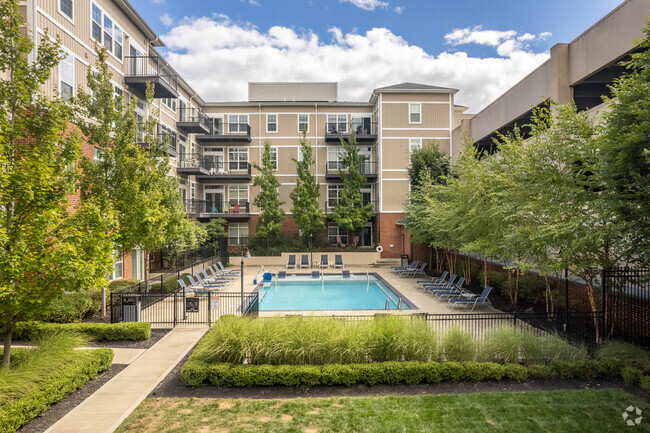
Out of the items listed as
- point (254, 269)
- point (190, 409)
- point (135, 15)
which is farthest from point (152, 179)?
point (254, 269)

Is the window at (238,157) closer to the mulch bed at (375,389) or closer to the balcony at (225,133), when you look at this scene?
the balcony at (225,133)

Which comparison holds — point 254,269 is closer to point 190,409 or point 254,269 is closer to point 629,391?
point 190,409

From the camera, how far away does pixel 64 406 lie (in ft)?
22.5

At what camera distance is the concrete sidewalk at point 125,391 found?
6.24 metres

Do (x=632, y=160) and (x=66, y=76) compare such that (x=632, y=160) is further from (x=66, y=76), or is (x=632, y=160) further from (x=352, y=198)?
(x=352, y=198)

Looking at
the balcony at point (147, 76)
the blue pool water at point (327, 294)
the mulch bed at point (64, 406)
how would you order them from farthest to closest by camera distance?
the balcony at point (147, 76) < the blue pool water at point (327, 294) < the mulch bed at point (64, 406)

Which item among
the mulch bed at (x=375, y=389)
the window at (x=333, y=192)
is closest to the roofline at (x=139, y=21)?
the window at (x=333, y=192)

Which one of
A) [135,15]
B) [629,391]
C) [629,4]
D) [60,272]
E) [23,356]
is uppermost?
[135,15]

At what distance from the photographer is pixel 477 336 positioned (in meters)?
9.49

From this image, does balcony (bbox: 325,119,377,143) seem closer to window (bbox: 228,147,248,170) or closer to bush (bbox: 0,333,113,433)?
window (bbox: 228,147,248,170)

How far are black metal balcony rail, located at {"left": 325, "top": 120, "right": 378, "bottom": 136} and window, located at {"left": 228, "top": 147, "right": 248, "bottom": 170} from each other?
24.6 feet

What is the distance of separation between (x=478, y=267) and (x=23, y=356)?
62.4 ft

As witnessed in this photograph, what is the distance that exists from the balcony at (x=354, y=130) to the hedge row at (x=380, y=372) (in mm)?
24805

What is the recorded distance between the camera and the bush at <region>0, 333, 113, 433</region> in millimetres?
6039
